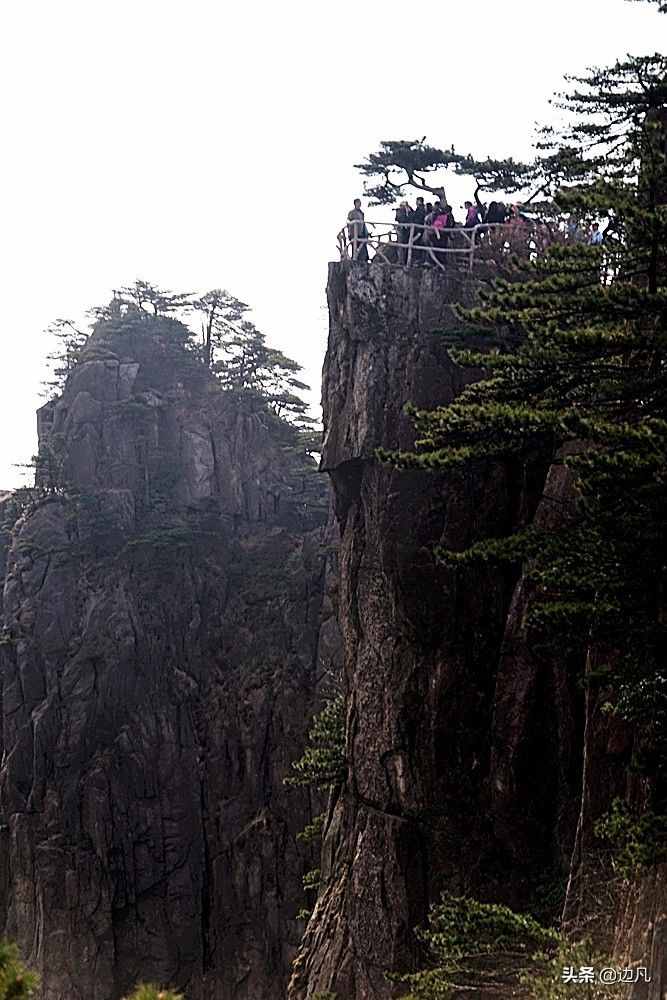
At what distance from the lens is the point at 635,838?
8320 millimetres

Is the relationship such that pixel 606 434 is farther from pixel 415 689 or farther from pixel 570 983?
pixel 415 689

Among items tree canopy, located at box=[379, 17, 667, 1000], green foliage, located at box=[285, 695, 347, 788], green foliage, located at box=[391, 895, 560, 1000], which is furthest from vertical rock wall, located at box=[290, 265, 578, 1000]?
tree canopy, located at box=[379, 17, 667, 1000]

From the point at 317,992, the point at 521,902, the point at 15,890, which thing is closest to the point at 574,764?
the point at 521,902

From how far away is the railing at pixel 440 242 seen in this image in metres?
17.0

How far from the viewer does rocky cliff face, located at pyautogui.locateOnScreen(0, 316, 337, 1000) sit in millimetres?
29625

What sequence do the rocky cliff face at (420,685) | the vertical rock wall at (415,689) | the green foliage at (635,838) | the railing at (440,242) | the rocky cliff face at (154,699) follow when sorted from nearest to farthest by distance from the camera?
the green foliage at (635,838) → the rocky cliff face at (420,685) → the vertical rock wall at (415,689) → the railing at (440,242) → the rocky cliff face at (154,699)

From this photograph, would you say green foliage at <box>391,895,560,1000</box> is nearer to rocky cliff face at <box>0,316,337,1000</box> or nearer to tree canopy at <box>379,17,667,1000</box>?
tree canopy at <box>379,17,667,1000</box>

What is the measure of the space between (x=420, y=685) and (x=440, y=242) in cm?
813

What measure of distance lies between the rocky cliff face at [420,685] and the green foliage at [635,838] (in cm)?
423

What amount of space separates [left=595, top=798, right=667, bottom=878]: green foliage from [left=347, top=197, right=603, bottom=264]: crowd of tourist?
11265 millimetres

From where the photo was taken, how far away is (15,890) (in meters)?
30.4

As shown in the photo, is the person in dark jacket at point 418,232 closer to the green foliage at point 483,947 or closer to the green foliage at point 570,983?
the green foliage at point 483,947

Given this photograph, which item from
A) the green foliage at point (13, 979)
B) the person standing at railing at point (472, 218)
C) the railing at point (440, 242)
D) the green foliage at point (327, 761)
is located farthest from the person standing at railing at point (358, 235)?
the green foliage at point (13, 979)

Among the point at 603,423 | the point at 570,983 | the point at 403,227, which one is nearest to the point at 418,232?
the point at 403,227
